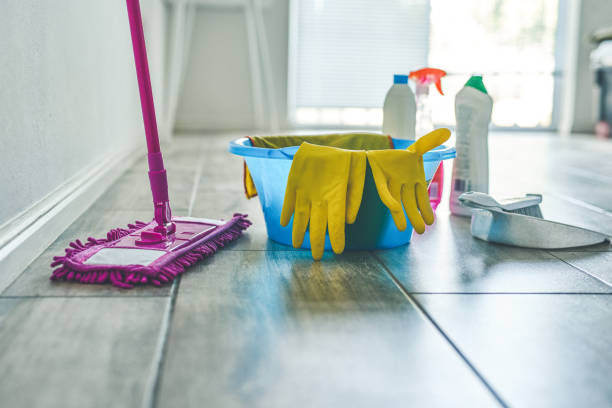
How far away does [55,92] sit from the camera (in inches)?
48.4

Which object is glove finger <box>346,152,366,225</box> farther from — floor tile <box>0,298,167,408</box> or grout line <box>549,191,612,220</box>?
grout line <box>549,191,612,220</box>

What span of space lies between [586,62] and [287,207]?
3587 mm

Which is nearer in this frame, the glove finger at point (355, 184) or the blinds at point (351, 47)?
the glove finger at point (355, 184)

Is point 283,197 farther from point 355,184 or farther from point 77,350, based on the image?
point 77,350

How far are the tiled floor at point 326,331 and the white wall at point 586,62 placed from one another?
3.24 metres

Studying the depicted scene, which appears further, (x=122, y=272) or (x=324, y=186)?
(x=324, y=186)

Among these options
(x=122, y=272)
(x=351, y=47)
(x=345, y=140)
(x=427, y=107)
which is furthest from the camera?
(x=351, y=47)

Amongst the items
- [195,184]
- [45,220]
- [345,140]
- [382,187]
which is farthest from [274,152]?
[195,184]

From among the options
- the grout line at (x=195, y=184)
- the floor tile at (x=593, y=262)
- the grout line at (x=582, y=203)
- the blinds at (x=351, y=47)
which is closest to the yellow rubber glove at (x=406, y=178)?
the floor tile at (x=593, y=262)

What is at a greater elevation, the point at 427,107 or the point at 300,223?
the point at 427,107

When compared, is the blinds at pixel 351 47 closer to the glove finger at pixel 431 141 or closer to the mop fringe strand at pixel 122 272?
the glove finger at pixel 431 141

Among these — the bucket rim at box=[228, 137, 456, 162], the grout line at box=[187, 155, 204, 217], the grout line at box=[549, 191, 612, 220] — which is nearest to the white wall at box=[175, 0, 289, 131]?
the grout line at box=[187, 155, 204, 217]

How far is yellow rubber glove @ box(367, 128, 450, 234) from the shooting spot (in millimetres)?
1002

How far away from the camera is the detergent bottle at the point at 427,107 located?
1446 mm
